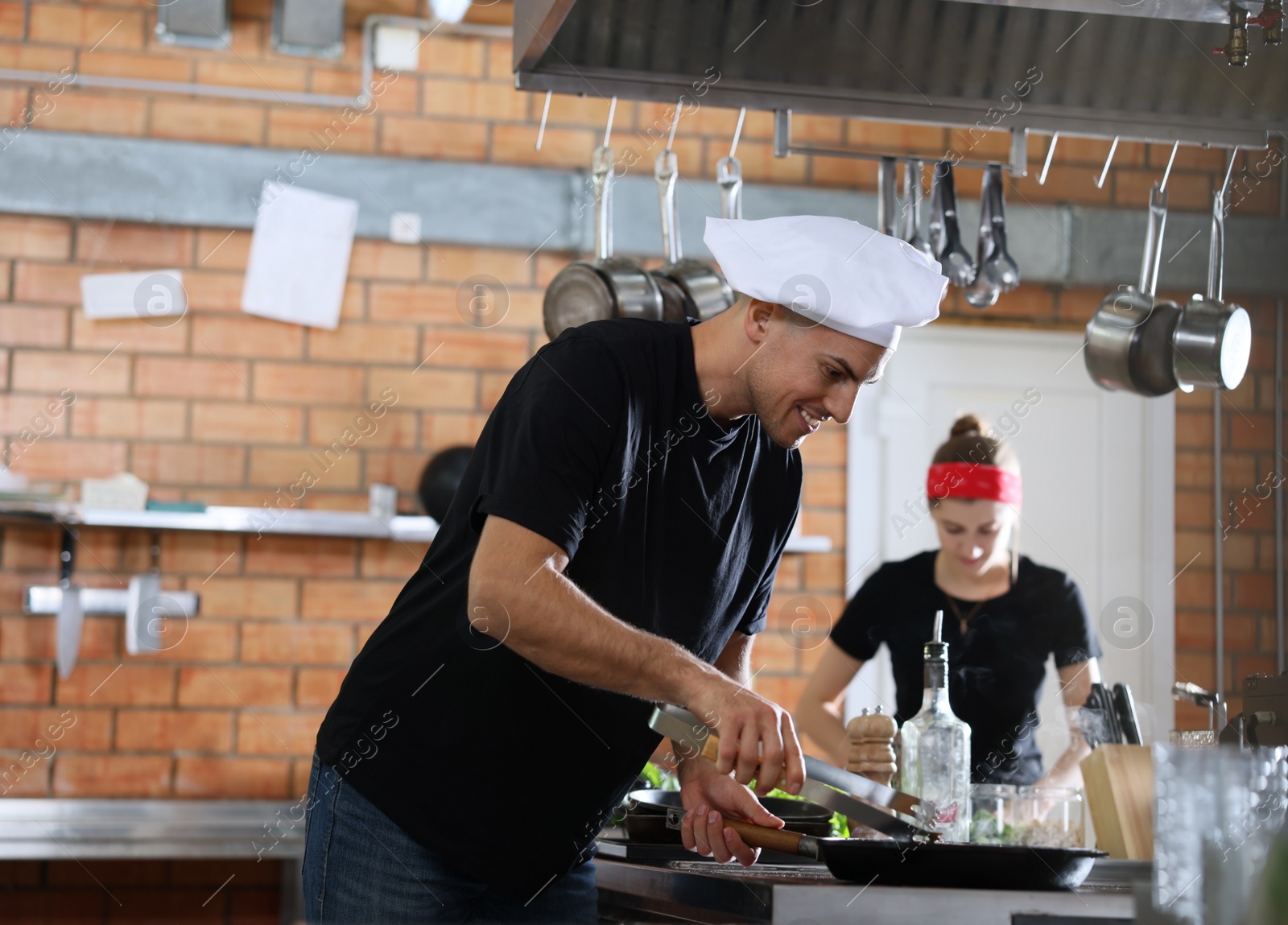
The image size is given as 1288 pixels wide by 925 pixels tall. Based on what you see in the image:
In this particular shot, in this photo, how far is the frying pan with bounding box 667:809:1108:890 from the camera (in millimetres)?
1400

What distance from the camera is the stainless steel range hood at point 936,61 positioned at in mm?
1811

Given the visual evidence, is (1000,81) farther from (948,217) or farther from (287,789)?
(287,789)

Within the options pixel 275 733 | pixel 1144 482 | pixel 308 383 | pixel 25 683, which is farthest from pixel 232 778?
pixel 1144 482

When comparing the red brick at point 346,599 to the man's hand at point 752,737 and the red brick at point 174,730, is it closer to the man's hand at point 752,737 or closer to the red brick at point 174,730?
the red brick at point 174,730

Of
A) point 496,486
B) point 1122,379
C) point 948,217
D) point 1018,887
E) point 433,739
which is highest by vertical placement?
point 948,217

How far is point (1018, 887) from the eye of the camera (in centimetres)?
144

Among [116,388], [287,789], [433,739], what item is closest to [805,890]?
[433,739]

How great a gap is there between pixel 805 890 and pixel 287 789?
2.38 metres

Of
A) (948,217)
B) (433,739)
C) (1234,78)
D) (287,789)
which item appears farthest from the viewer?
(287,789)

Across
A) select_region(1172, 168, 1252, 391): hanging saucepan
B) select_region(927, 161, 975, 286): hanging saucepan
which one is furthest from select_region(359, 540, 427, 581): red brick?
select_region(1172, 168, 1252, 391): hanging saucepan

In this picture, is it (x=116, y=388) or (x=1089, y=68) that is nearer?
(x=1089, y=68)

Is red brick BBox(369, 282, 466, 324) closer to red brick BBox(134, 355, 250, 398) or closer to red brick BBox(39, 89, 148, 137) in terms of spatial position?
red brick BBox(134, 355, 250, 398)

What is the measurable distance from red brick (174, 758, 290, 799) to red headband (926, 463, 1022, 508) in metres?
1.80

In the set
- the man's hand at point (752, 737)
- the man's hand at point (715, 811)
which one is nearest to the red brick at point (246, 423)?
the man's hand at point (715, 811)
